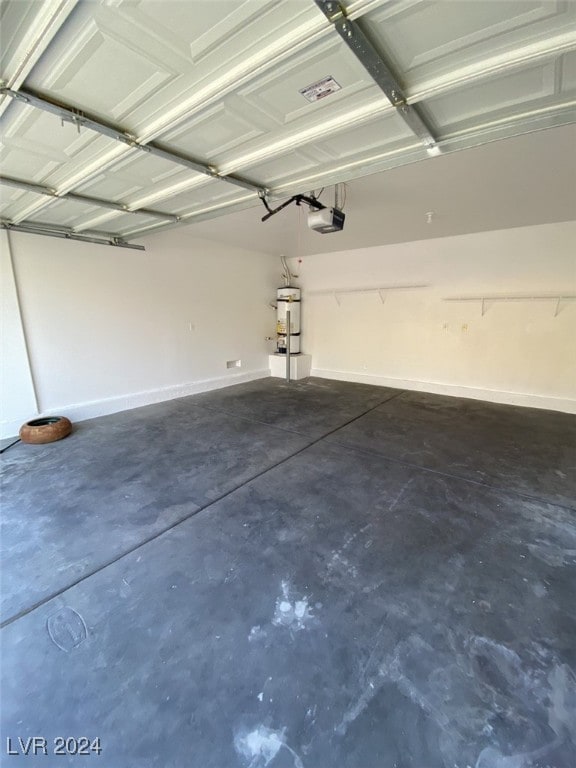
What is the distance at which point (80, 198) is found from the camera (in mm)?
2766

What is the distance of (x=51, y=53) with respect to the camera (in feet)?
4.23

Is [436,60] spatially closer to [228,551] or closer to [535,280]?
[228,551]

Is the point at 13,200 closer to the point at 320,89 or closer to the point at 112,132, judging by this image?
the point at 112,132

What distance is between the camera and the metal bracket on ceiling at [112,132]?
1.48 meters

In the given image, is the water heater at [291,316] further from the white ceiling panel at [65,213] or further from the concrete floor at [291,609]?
the concrete floor at [291,609]

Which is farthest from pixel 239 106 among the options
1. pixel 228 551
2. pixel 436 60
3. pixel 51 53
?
pixel 228 551

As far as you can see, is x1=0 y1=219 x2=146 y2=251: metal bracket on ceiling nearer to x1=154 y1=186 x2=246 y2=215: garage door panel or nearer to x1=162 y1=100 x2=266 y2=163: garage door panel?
x1=154 y1=186 x2=246 y2=215: garage door panel

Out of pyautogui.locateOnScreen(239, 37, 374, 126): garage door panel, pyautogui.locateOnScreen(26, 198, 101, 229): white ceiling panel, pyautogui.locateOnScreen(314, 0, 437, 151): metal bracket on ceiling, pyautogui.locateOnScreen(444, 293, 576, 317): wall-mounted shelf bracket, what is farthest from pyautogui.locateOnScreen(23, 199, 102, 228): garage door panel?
pyautogui.locateOnScreen(444, 293, 576, 317): wall-mounted shelf bracket

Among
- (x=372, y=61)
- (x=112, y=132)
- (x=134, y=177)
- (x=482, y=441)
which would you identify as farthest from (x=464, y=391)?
(x=112, y=132)

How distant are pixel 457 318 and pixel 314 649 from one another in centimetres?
559

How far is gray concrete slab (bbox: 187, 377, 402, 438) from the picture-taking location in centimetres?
447

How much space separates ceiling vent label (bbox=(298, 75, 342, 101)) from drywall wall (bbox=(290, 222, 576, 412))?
16.1 ft

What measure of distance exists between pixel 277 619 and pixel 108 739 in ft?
2.45

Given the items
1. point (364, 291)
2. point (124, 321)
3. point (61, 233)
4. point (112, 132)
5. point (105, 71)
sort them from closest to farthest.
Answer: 1. point (105, 71)
2. point (112, 132)
3. point (61, 233)
4. point (124, 321)
5. point (364, 291)
